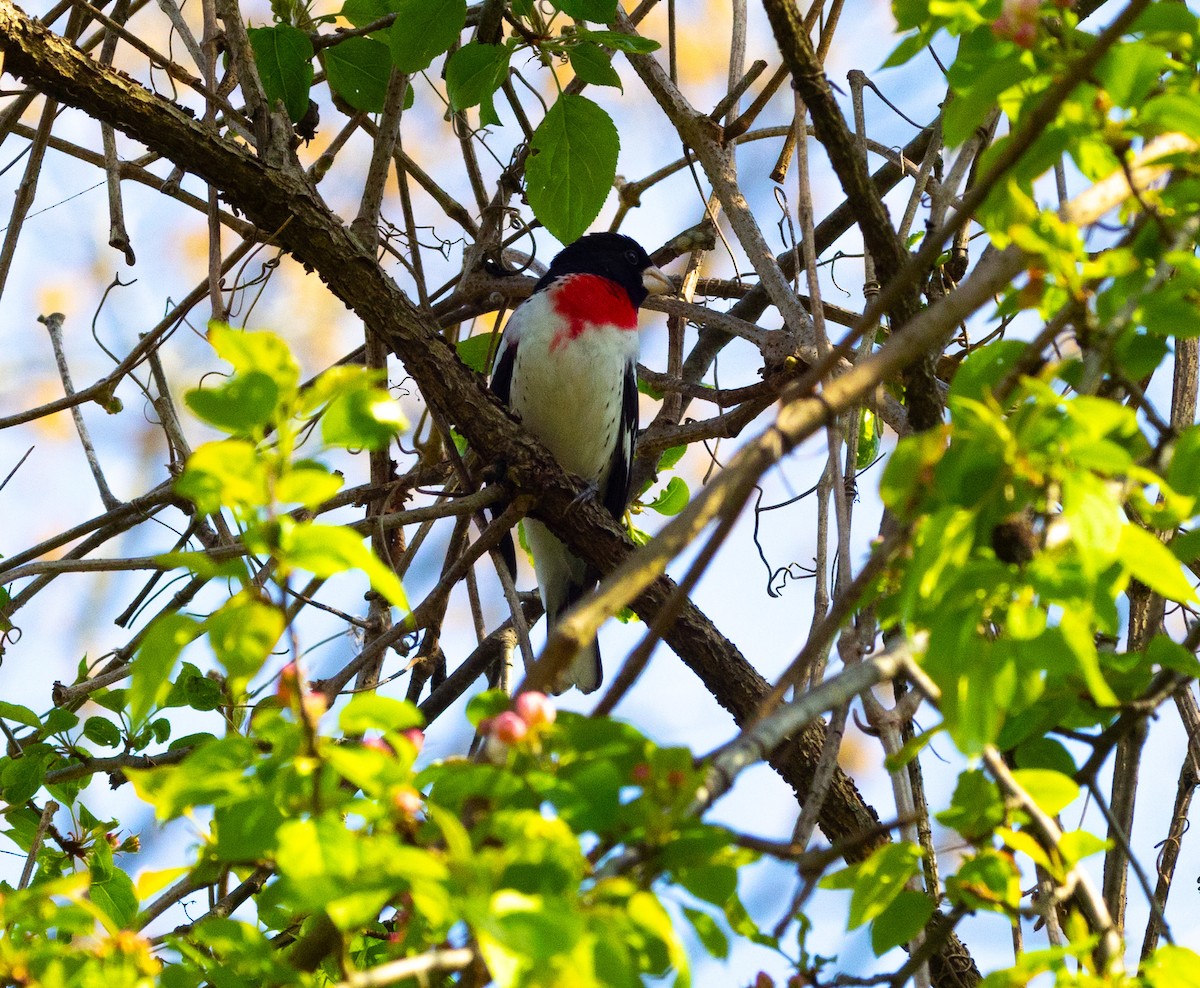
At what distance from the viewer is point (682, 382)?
12.0ft

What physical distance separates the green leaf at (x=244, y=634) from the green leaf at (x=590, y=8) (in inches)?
70.9

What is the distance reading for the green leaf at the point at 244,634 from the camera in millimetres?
1134

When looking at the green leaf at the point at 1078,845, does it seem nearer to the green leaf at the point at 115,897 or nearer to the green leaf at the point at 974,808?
the green leaf at the point at 974,808

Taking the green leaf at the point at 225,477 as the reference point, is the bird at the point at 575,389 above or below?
above

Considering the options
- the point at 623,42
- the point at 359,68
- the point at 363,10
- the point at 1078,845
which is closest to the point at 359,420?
the point at 1078,845

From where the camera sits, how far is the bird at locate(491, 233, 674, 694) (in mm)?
4094

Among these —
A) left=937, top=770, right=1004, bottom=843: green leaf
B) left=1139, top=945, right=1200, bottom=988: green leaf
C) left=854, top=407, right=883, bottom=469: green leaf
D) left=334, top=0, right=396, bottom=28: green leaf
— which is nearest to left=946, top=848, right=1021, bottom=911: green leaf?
left=937, top=770, right=1004, bottom=843: green leaf

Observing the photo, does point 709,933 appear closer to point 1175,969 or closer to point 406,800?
point 406,800

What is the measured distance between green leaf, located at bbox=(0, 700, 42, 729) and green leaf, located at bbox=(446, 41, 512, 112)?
57.8 inches

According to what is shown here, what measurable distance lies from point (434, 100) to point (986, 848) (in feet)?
16.0

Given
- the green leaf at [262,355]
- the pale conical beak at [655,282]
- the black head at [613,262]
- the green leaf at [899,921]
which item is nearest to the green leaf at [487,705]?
the green leaf at [262,355]

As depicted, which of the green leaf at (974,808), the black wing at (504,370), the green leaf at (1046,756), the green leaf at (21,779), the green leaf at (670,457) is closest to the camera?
the green leaf at (974,808)

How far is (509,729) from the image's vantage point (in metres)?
1.13

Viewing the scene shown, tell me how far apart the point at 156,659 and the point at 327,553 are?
0.19 m
